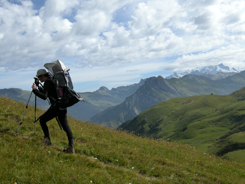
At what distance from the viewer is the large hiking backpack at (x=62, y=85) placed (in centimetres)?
676

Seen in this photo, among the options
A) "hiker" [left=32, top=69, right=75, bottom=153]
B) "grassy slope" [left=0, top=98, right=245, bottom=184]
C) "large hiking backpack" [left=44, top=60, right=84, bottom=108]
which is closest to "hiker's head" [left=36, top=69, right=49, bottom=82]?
"hiker" [left=32, top=69, right=75, bottom=153]

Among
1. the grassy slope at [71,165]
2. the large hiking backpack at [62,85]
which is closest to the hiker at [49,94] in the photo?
the large hiking backpack at [62,85]

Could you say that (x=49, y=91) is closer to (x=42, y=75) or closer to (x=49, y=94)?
(x=49, y=94)

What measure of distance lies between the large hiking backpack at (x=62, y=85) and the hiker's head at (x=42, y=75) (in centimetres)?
32

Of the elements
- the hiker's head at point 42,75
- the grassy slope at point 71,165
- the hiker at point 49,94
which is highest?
the hiker's head at point 42,75

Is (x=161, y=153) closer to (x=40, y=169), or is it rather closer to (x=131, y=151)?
(x=131, y=151)

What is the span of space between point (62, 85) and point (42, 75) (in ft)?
3.70

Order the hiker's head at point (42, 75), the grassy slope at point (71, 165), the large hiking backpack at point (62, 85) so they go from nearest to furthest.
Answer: the grassy slope at point (71, 165)
the large hiking backpack at point (62, 85)
the hiker's head at point (42, 75)

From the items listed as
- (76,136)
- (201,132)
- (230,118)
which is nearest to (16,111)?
(76,136)

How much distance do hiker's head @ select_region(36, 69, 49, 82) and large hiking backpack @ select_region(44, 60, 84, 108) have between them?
322 millimetres

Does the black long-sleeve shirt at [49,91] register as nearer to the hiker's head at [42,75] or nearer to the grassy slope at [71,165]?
the hiker's head at [42,75]

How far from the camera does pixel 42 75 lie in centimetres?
720

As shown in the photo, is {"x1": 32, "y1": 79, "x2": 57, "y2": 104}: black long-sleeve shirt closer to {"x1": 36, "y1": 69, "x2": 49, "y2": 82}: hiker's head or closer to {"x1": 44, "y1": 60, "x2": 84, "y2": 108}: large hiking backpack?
{"x1": 44, "y1": 60, "x2": 84, "y2": 108}: large hiking backpack

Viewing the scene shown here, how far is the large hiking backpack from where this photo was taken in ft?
22.2
